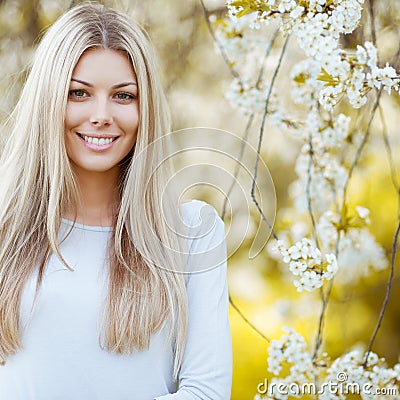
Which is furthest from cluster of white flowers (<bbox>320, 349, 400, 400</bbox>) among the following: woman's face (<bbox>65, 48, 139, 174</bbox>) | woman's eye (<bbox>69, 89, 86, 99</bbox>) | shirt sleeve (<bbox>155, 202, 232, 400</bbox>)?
woman's eye (<bbox>69, 89, 86, 99</bbox>)

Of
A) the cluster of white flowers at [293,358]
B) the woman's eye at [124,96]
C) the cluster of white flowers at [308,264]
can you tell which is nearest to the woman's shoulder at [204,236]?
the cluster of white flowers at [308,264]

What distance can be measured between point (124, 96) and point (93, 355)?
48 cm

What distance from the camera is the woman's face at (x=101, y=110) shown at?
134 centimetres

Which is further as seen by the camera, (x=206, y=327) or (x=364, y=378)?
(x=364, y=378)

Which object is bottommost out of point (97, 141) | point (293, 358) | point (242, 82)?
point (293, 358)

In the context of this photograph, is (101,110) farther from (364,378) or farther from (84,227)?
(364,378)

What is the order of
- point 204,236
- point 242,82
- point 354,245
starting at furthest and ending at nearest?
point 354,245 → point 242,82 → point 204,236

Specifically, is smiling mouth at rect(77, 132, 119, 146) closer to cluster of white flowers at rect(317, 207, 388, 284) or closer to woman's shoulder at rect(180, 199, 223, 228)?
woman's shoulder at rect(180, 199, 223, 228)

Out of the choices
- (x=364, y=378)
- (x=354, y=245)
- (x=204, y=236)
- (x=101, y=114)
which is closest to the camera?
(x=101, y=114)

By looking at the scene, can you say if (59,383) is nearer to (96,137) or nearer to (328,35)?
(96,137)

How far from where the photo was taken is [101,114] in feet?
4.34

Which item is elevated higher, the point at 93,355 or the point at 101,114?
the point at 101,114

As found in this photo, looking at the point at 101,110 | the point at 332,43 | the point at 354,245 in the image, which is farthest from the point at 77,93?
the point at 354,245

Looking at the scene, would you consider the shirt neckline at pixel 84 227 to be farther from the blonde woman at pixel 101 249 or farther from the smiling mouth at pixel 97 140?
the smiling mouth at pixel 97 140
